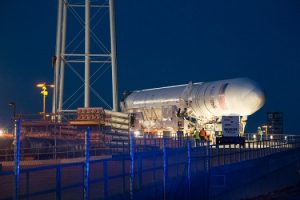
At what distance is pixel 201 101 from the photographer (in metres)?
47.7

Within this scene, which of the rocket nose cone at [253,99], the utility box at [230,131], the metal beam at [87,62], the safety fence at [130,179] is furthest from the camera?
the metal beam at [87,62]

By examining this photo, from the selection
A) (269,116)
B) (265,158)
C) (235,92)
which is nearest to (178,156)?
(265,158)

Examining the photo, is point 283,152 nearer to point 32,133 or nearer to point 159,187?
point 32,133

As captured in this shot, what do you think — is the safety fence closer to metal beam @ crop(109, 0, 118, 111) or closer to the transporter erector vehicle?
metal beam @ crop(109, 0, 118, 111)

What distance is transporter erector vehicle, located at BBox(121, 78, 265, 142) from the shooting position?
44.4m

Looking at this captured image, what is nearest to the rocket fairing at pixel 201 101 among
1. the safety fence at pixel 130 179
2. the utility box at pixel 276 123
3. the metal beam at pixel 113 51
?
the metal beam at pixel 113 51

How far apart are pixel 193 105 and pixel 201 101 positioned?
5.15ft

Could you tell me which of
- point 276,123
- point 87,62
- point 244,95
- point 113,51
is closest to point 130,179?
point 244,95

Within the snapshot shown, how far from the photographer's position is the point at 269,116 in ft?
312

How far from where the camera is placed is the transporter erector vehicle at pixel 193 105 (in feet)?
146

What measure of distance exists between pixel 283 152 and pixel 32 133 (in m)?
14.5

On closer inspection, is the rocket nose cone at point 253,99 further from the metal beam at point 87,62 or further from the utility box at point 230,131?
the utility box at point 230,131

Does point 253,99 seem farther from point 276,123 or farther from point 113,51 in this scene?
point 276,123

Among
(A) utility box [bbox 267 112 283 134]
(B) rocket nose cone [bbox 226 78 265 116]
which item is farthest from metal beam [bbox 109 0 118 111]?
(A) utility box [bbox 267 112 283 134]
